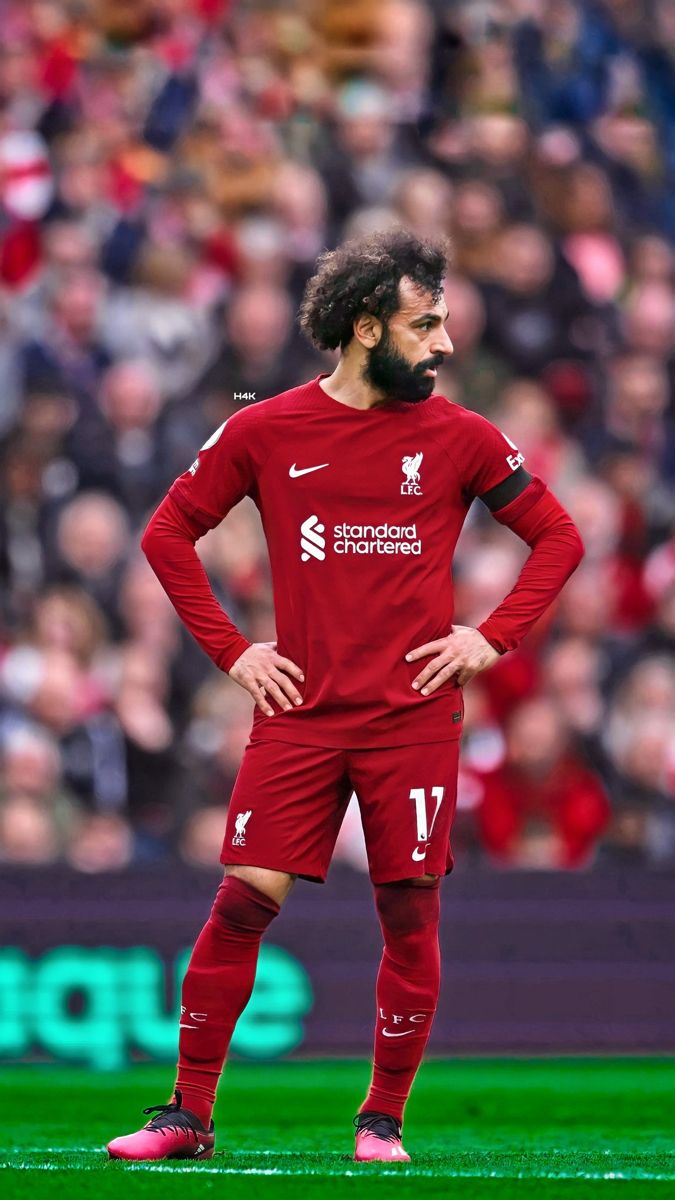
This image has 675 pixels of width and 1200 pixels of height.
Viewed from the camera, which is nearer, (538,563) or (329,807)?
(329,807)

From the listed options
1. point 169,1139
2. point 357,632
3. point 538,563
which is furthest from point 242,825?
point 538,563

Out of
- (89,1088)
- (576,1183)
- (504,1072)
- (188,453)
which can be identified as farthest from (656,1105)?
(188,453)

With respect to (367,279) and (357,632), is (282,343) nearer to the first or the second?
(367,279)

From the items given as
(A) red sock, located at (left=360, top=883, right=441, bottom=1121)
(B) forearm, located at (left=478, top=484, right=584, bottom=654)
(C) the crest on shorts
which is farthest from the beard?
(A) red sock, located at (left=360, top=883, right=441, bottom=1121)

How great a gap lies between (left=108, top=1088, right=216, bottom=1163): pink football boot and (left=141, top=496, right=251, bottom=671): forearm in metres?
1.06

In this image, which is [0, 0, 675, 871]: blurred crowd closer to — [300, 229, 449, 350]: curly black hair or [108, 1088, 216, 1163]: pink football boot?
[108, 1088, 216, 1163]: pink football boot

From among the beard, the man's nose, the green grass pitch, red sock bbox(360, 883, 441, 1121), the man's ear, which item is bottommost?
the green grass pitch

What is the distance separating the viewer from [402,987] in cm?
490

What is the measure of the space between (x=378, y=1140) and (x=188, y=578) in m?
1.41

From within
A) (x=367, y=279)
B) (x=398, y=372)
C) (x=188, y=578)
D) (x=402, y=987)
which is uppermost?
(x=367, y=279)

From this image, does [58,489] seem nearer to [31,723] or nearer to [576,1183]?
[31,723]

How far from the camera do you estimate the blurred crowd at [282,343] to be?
8.53 meters

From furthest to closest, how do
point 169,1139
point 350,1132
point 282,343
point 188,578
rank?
point 282,343 → point 350,1132 → point 188,578 → point 169,1139

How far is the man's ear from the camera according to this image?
4.89 meters
